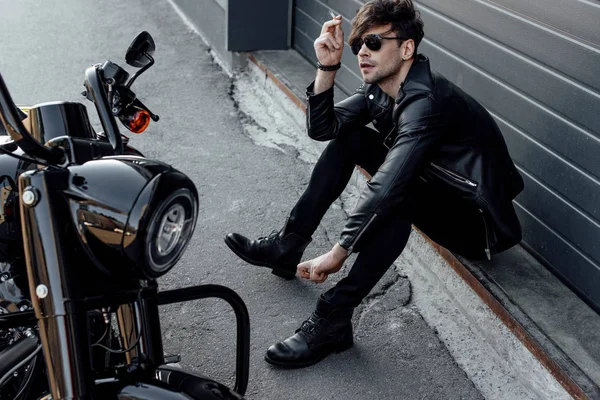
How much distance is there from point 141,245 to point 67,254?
157 millimetres

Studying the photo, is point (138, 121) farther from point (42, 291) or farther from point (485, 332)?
point (485, 332)

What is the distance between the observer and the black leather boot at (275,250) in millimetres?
3037

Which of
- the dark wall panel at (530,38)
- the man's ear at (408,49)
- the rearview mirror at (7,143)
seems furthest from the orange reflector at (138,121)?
the dark wall panel at (530,38)

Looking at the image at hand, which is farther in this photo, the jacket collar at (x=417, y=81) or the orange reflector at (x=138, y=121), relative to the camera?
the jacket collar at (x=417, y=81)

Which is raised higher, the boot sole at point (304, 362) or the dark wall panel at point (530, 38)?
the dark wall panel at point (530, 38)

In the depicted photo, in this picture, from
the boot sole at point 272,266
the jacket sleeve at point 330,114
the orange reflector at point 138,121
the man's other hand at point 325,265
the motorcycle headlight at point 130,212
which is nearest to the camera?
the motorcycle headlight at point 130,212

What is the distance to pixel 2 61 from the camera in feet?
18.5

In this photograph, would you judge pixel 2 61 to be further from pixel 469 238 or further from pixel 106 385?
pixel 106 385

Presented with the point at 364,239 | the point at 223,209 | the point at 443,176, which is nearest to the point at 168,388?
the point at 364,239

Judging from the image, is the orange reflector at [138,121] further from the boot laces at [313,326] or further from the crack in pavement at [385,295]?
the crack in pavement at [385,295]

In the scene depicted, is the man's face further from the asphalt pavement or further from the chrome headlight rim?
the chrome headlight rim

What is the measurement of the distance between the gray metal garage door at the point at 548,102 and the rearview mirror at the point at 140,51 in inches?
57.1

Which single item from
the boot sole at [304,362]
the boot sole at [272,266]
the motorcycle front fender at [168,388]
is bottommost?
the boot sole at [304,362]

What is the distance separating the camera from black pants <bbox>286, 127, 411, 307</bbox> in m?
2.58
